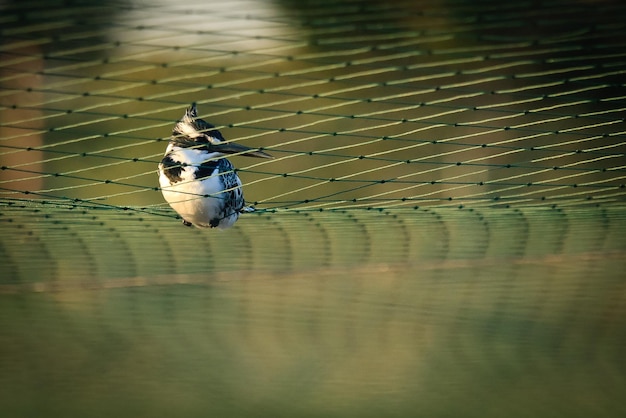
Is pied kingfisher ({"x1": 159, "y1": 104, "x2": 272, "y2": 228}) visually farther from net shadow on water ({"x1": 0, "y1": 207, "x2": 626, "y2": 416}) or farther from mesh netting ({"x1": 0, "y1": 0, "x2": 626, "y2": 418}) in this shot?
net shadow on water ({"x1": 0, "y1": 207, "x2": 626, "y2": 416})

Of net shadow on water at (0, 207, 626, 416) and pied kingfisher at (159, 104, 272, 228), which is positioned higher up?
pied kingfisher at (159, 104, 272, 228)

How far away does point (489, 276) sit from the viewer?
4137 millimetres

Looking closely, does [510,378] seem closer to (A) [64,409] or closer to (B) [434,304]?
(B) [434,304]

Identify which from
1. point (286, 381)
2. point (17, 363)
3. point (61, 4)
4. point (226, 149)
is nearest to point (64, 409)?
point (17, 363)

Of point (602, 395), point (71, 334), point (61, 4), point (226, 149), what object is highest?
point (61, 4)

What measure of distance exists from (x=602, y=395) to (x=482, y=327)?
0.66m

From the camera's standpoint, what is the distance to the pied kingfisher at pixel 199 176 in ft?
9.39

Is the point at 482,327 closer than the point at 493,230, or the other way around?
the point at 482,327

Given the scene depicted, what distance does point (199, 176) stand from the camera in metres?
2.87

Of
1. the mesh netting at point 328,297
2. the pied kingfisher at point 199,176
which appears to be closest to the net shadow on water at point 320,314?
the mesh netting at point 328,297

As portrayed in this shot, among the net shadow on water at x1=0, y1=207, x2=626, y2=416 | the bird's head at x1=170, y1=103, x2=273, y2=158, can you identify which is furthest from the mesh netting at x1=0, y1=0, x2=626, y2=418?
the bird's head at x1=170, y1=103, x2=273, y2=158

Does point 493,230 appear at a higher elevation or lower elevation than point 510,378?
higher

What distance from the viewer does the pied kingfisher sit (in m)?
2.86

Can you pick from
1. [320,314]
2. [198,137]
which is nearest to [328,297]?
[320,314]
